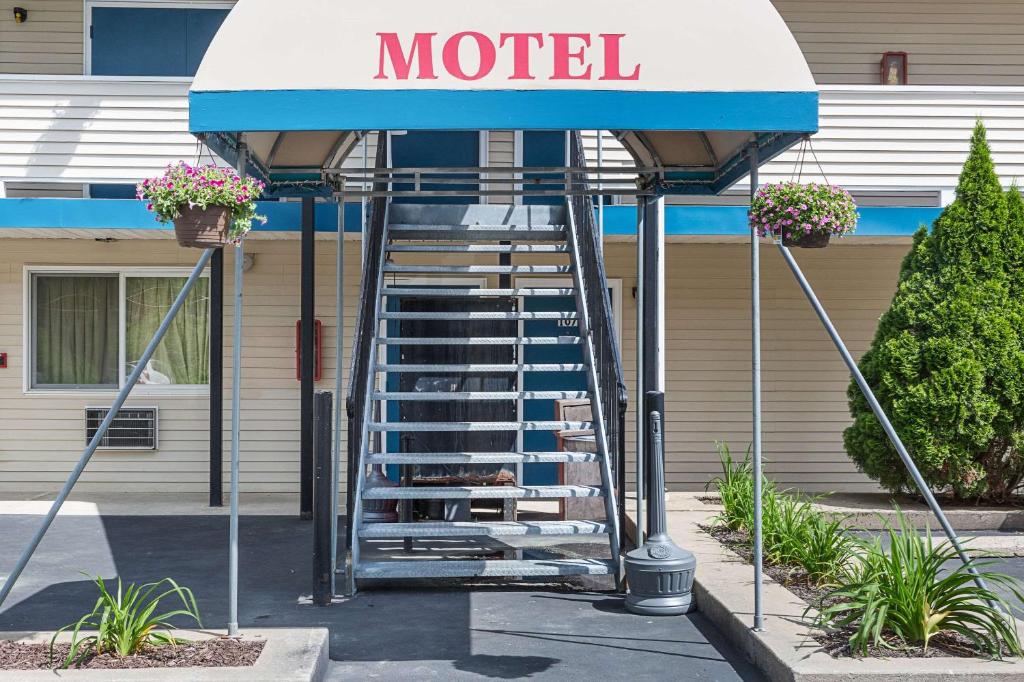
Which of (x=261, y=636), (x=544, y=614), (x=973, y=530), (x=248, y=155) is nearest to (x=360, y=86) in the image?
(x=248, y=155)

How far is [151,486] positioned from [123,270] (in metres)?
2.31

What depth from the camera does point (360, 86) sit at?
17.6 feet

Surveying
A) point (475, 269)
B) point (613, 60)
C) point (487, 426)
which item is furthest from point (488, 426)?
point (613, 60)

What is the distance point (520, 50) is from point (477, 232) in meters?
3.56

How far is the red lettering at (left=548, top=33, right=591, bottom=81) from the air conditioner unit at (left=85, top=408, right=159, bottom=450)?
744 cm

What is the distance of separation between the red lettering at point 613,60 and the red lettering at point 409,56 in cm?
86

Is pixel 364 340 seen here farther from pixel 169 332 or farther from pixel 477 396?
pixel 169 332

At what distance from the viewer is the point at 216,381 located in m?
10.5

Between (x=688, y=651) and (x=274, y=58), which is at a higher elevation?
(x=274, y=58)

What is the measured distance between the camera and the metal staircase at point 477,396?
720 centimetres

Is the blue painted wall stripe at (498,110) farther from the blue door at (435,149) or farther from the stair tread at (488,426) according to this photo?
the blue door at (435,149)

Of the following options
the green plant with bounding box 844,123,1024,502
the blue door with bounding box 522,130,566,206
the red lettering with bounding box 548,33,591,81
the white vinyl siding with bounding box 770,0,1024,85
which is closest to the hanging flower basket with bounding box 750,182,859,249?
the red lettering with bounding box 548,33,591,81

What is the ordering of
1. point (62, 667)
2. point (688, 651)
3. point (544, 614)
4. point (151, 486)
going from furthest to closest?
point (151, 486), point (544, 614), point (688, 651), point (62, 667)

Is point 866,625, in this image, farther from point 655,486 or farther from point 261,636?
point 261,636
